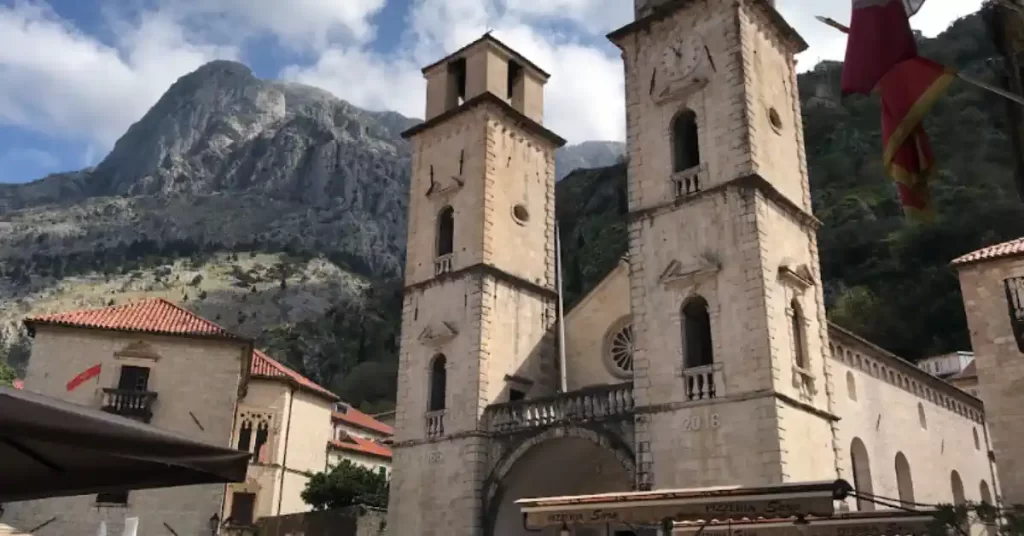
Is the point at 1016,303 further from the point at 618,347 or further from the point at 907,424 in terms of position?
the point at 618,347

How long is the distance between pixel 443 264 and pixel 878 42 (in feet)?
60.1

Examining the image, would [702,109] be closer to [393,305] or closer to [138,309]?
[138,309]

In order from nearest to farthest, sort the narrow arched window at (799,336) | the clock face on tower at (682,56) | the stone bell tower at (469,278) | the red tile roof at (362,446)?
the narrow arched window at (799,336) < the clock face on tower at (682,56) < the stone bell tower at (469,278) < the red tile roof at (362,446)

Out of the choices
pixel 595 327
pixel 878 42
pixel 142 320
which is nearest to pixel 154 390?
pixel 142 320

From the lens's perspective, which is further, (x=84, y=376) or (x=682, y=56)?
(x=84, y=376)

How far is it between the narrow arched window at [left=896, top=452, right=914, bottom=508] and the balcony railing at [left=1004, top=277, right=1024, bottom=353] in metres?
5.76

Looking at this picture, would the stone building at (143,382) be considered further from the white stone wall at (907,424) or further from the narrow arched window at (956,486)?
the narrow arched window at (956,486)

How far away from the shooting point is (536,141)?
89.1 ft

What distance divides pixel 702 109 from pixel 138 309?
786 inches

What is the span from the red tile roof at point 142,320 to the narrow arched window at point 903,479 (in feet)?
66.8

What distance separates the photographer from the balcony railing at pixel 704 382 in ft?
57.9

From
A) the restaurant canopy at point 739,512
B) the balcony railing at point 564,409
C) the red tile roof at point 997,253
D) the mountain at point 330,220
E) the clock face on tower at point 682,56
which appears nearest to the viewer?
the restaurant canopy at point 739,512

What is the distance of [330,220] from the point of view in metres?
119

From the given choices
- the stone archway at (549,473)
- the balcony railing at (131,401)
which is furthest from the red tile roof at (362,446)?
the stone archway at (549,473)
